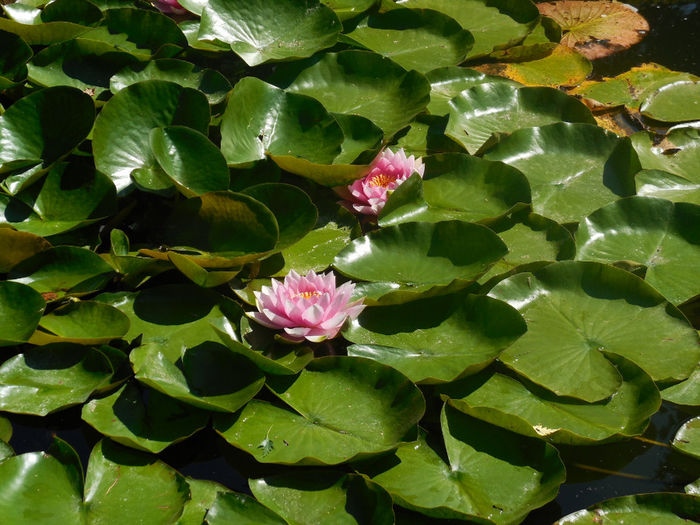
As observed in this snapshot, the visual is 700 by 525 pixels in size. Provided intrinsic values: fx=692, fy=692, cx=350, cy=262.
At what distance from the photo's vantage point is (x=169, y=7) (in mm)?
3307

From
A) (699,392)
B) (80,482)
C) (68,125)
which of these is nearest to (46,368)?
(80,482)

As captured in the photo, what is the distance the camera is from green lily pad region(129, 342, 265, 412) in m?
1.87

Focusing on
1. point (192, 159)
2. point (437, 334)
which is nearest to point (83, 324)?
point (192, 159)

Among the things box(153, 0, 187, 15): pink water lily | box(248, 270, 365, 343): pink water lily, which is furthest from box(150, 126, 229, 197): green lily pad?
box(153, 0, 187, 15): pink water lily

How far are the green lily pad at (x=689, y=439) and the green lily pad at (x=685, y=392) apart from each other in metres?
0.06

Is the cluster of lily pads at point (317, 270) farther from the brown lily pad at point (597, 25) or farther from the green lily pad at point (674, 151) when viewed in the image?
the brown lily pad at point (597, 25)

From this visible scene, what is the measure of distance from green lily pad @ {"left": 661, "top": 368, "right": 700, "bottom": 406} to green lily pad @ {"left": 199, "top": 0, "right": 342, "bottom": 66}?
1824mm

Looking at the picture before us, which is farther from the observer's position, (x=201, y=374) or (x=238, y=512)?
(x=201, y=374)

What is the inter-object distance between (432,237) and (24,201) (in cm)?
139

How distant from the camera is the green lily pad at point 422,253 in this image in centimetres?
221

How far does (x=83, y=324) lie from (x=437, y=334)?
3.52ft

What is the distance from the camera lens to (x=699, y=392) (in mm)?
2104

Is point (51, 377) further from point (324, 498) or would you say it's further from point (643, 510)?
point (643, 510)

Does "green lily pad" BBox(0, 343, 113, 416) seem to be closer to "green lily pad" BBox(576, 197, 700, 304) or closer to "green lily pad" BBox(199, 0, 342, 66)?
"green lily pad" BBox(199, 0, 342, 66)
